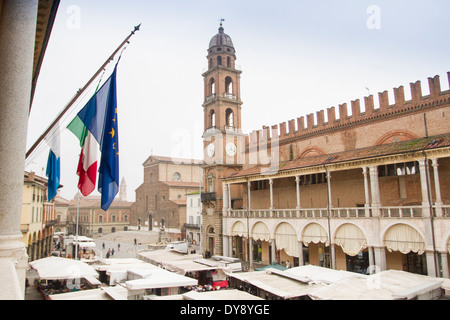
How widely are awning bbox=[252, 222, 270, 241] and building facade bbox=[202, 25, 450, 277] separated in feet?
0.27

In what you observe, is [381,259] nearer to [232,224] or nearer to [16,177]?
[232,224]

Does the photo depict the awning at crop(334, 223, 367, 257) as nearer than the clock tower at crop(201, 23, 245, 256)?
Yes

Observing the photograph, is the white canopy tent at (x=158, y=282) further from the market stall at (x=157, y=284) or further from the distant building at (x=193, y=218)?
the distant building at (x=193, y=218)

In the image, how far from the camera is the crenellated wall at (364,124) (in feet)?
70.7

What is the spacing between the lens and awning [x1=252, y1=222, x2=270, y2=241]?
89.7ft

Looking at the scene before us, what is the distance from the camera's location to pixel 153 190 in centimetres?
6812

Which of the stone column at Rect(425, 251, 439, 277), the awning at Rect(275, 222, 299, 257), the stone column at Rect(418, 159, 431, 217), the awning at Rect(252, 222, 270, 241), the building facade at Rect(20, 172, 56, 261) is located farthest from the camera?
the building facade at Rect(20, 172, 56, 261)

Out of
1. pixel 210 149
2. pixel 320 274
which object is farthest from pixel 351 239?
pixel 210 149

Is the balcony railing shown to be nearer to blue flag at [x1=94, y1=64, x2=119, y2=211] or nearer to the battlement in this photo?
the battlement

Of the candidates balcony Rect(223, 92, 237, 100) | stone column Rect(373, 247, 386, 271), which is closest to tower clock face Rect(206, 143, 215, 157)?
balcony Rect(223, 92, 237, 100)

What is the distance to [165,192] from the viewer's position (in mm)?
64312

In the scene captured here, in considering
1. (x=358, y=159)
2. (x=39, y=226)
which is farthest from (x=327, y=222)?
(x=39, y=226)

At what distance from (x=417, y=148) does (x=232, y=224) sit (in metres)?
17.0

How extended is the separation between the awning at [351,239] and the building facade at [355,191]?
60 millimetres
